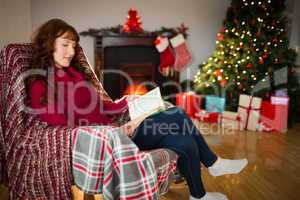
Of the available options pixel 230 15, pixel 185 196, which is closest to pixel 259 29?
pixel 230 15

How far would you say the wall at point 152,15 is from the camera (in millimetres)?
3947

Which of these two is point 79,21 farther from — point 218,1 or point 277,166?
point 277,166

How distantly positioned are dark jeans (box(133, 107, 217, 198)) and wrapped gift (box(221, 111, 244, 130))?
187 cm

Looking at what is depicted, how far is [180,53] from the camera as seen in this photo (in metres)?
4.40

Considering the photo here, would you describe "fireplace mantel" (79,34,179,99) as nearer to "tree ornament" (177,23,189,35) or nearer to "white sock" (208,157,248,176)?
"tree ornament" (177,23,189,35)

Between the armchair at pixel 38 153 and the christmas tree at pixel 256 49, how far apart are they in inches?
98.2

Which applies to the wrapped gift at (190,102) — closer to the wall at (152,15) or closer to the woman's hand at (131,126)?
the wall at (152,15)

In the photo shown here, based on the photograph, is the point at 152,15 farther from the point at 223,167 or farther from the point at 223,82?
the point at 223,167

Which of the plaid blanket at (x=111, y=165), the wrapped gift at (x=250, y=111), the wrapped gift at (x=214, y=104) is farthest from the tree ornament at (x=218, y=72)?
the plaid blanket at (x=111, y=165)

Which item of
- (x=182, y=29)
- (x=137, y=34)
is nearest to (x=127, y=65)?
(x=137, y=34)

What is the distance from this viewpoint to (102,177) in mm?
1430

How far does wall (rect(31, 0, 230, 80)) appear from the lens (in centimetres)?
395

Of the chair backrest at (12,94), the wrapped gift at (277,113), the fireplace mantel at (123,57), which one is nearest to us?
the chair backrest at (12,94)

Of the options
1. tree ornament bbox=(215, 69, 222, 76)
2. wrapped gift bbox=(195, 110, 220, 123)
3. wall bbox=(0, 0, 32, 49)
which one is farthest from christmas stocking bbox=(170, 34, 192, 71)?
wall bbox=(0, 0, 32, 49)
